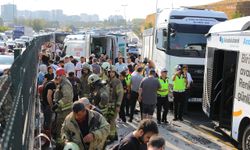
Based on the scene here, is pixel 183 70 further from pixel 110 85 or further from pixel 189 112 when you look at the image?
pixel 110 85

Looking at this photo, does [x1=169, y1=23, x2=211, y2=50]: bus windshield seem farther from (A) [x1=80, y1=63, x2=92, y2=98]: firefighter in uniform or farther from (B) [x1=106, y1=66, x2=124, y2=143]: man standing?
(B) [x1=106, y1=66, x2=124, y2=143]: man standing

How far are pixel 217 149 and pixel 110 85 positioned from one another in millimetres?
2870

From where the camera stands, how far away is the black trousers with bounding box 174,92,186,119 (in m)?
12.0

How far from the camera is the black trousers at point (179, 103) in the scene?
12.0 m

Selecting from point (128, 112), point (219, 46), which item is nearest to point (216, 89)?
point (219, 46)

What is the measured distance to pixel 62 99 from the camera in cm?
737

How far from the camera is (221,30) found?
33.2 ft

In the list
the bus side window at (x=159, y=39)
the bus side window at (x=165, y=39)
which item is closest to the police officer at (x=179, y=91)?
the bus side window at (x=165, y=39)

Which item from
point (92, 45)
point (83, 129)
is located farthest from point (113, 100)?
point (92, 45)

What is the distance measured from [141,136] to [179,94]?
316 inches

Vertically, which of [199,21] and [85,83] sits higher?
[199,21]

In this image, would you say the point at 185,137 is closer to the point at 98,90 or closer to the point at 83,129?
the point at 98,90

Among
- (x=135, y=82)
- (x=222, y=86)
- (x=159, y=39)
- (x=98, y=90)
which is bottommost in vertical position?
(x=135, y=82)

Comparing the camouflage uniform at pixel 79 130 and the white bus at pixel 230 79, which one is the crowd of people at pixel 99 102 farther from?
the white bus at pixel 230 79
